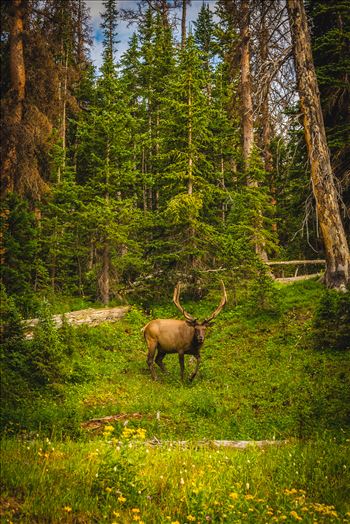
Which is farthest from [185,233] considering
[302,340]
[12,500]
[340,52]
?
[12,500]

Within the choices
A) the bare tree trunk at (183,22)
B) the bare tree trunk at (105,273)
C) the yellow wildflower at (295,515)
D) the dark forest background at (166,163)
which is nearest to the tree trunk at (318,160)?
the dark forest background at (166,163)

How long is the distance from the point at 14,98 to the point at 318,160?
1173 centimetres

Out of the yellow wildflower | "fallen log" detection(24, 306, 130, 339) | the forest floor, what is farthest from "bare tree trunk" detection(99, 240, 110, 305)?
the yellow wildflower

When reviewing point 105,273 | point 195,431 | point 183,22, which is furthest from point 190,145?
point 183,22

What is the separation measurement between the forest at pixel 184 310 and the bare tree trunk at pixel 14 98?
57mm

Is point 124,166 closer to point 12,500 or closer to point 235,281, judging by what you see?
point 235,281

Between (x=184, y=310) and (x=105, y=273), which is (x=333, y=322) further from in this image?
(x=105, y=273)

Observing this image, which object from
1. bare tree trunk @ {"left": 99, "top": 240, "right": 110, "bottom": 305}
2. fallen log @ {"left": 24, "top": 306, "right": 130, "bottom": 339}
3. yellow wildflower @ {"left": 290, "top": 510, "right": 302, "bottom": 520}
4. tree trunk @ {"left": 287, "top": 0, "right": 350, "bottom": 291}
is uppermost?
tree trunk @ {"left": 287, "top": 0, "right": 350, "bottom": 291}

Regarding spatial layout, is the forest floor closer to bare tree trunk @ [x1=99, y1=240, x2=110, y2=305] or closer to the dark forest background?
the dark forest background

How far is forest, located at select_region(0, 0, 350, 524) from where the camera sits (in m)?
4.88

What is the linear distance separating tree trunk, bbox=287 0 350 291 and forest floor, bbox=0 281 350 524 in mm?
1955

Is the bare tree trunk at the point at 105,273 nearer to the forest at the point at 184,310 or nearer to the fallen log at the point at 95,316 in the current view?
the forest at the point at 184,310

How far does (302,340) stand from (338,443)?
5482 millimetres

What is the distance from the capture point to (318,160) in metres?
13.4
